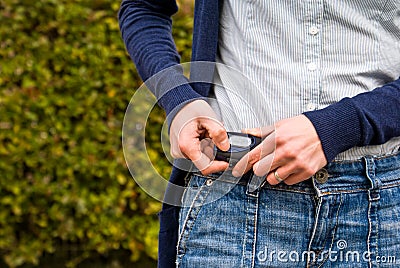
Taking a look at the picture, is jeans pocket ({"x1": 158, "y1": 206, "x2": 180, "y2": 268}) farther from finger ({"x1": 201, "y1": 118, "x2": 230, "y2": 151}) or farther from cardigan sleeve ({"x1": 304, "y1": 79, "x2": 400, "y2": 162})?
cardigan sleeve ({"x1": 304, "y1": 79, "x2": 400, "y2": 162})

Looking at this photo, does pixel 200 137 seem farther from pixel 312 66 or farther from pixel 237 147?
pixel 312 66

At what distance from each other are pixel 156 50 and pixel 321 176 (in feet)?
1.78

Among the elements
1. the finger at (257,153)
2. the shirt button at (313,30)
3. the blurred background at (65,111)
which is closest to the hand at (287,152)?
the finger at (257,153)

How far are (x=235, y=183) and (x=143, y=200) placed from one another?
2.67 meters

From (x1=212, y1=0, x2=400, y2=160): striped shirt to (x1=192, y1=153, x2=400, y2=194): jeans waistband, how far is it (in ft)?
0.08

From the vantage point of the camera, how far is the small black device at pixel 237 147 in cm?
144

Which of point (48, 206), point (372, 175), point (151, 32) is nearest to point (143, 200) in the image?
point (48, 206)

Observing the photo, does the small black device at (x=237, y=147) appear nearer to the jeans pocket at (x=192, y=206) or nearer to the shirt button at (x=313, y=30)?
the jeans pocket at (x=192, y=206)

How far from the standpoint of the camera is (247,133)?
4.82 feet

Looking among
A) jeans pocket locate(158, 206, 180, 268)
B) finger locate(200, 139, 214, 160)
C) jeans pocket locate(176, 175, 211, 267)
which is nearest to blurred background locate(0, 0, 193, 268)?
jeans pocket locate(158, 206, 180, 268)

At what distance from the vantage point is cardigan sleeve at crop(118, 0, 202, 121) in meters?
1.57

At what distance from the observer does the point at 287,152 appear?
1.42 metres

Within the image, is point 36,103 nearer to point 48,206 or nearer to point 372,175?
point 48,206

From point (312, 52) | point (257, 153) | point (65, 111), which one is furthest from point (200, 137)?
point (65, 111)
